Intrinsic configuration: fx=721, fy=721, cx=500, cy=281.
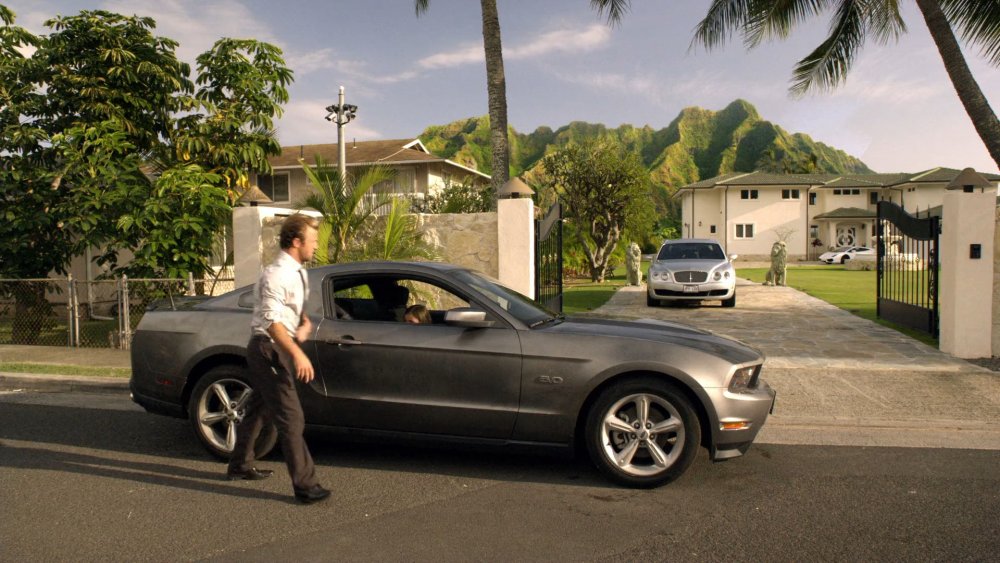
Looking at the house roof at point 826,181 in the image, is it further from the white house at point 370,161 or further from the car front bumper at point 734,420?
the car front bumper at point 734,420

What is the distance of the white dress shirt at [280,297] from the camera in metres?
4.27

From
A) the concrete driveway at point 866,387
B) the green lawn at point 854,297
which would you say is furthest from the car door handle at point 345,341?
the green lawn at point 854,297

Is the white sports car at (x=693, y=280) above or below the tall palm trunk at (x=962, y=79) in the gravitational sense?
below

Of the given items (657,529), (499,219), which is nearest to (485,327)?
(657,529)

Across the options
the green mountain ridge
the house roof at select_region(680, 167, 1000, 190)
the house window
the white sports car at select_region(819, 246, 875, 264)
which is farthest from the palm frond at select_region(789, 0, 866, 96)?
the green mountain ridge

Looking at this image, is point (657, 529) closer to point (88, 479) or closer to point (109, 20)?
point (88, 479)

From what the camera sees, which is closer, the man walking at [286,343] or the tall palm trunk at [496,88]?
the man walking at [286,343]

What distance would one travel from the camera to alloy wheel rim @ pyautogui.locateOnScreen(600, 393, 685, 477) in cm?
459

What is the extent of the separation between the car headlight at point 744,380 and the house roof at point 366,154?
24.6 m

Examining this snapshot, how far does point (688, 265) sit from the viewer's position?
642 inches

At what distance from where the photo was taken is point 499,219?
10195mm

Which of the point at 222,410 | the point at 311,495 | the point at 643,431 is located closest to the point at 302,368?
the point at 311,495

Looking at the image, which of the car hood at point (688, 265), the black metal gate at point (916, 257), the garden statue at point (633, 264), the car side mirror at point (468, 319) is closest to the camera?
the car side mirror at point (468, 319)

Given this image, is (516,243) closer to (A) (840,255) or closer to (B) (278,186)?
(B) (278,186)
